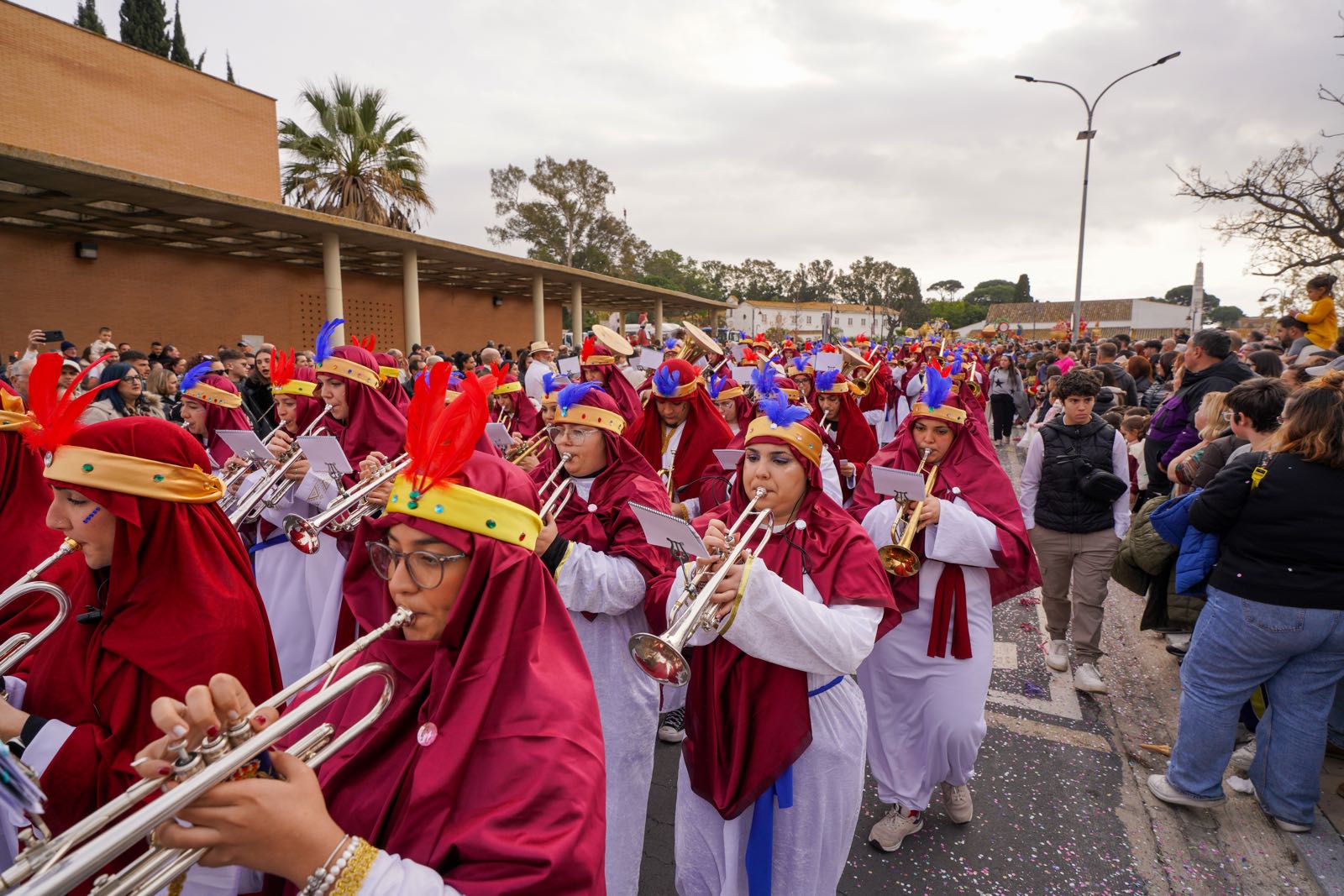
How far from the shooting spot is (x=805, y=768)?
2627mm

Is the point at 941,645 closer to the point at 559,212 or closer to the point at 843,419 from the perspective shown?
the point at 843,419

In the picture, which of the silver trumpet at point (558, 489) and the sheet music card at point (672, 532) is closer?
the sheet music card at point (672, 532)

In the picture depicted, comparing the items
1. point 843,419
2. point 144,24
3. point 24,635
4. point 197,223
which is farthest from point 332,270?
point 144,24

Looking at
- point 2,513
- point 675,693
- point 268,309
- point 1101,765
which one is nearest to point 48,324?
point 268,309

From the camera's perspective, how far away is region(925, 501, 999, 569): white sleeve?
350cm

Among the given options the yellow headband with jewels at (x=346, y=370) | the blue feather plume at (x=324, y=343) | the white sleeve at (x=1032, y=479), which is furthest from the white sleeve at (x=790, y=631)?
the blue feather plume at (x=324, y=343)

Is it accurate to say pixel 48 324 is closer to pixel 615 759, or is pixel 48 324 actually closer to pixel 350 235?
pixel 350 235

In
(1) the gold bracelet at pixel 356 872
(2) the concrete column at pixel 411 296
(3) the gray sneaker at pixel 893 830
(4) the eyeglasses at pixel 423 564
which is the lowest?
(3) the gray sneaker at pixel 893 830

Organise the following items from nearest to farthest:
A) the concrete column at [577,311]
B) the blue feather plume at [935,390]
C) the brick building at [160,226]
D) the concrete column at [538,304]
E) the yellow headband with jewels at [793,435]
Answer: the yellow headband with jewels at [793,435], the blue feather plume at [935,390], the brick building at [160,226], the concrete column at [538,304], the concrete column at [577,311]

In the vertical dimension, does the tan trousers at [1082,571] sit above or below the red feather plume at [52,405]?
below

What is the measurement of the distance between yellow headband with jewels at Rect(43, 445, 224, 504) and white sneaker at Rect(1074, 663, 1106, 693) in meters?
5.52

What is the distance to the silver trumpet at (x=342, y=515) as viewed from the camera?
3307 millimetres

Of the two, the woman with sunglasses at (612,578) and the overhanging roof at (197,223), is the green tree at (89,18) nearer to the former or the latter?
the overhanging roof at (197,223)

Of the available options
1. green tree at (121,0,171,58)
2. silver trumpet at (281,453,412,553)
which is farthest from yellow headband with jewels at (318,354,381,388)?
green tree at (121,0,171,58)
